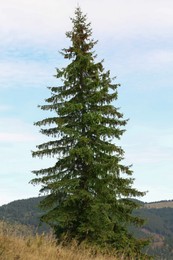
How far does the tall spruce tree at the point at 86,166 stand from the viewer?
1755 cm

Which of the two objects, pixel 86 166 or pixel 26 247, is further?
pixel 86 166

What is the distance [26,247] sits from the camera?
858cm

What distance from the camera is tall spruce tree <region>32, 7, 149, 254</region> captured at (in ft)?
57.6

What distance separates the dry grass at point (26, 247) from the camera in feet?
25.3

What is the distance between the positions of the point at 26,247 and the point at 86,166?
405 inches

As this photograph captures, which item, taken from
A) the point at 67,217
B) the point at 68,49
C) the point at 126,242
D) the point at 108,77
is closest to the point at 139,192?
the point at 126,242

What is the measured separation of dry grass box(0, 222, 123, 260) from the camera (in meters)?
7.72

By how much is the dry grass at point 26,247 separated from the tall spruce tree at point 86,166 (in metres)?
7.27

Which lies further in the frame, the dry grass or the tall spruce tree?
the tall spruce tree

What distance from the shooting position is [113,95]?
2044 centimetres

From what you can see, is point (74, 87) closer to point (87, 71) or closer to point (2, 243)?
point (87, 71)

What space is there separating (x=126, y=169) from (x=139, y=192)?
4.52 feet

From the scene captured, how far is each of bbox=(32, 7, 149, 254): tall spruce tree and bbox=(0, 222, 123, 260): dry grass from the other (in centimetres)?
727

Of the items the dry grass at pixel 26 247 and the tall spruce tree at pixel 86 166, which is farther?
the tall spruce tree at pixel 86 166
